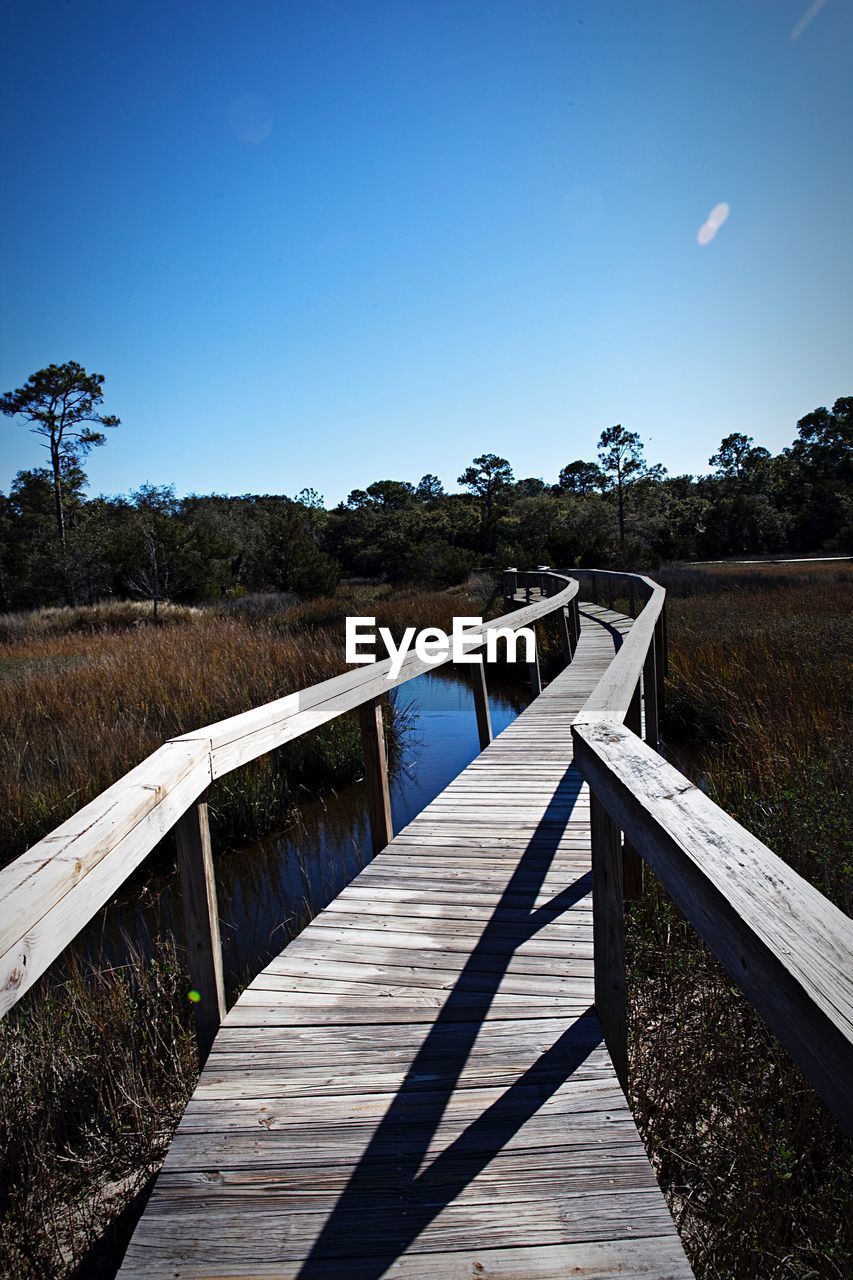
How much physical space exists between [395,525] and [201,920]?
48.8 m

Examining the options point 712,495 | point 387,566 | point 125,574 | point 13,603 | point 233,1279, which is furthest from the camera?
point 712,495

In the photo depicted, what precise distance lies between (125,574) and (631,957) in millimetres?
27076

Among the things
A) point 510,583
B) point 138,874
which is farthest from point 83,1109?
point 510,583

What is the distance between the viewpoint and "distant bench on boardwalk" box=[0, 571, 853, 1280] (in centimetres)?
108

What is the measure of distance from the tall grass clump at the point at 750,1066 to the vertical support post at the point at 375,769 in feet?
4.38

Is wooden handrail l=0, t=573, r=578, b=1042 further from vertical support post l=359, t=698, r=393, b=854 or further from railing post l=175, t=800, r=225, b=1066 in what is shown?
vertical support post l=359, t=698, r=393, b=854

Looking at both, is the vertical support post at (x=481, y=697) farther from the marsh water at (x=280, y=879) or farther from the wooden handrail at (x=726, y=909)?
the wooden handrail at (x=726, y=909)

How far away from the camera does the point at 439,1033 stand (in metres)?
2.15

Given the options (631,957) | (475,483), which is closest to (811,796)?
(631,957)

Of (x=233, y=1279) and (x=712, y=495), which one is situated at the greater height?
(x=712, y=495)

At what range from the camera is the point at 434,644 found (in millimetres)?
4734

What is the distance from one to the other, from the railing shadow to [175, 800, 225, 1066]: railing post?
652 millimetres

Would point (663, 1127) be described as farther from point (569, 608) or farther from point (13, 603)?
point (13, 603)

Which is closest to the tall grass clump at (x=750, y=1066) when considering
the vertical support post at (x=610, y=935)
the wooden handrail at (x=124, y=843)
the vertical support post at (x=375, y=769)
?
the vertical support post at (x=610, y=935)
